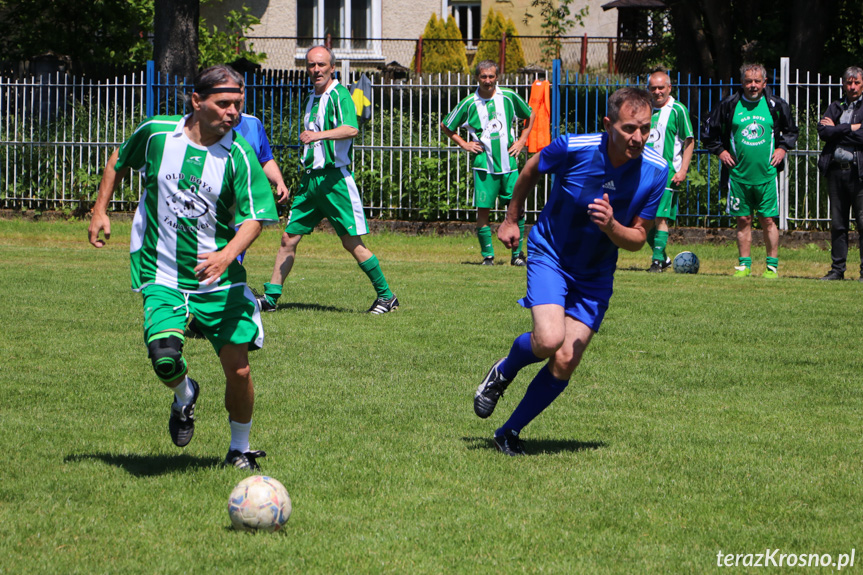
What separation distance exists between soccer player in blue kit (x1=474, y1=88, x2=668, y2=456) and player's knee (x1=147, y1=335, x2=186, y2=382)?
164 cm

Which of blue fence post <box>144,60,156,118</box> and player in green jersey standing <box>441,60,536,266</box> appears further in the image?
blue fence post <box>144,60,156,118</box>

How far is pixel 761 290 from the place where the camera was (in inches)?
464

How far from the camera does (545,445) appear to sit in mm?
5770

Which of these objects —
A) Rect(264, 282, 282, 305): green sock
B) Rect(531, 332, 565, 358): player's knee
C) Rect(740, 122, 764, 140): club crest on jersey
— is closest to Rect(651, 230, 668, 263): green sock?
Rect(740, 122, 764, 140): club crest on jersey

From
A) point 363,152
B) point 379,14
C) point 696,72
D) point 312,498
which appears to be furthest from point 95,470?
point 379,14

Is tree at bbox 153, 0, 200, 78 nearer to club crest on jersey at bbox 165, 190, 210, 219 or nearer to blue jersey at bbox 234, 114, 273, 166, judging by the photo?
blue jersey at bbox 234, 114, 273, 166

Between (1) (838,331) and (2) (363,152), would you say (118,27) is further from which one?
(1) (838,331)

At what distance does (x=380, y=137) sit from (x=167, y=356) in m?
13.5

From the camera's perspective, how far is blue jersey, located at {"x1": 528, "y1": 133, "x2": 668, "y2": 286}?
5.48 meters

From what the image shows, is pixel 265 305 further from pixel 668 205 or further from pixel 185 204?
pixel 668 205

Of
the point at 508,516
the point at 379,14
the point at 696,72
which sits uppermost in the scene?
the point at 379,14

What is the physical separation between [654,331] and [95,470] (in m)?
5.37

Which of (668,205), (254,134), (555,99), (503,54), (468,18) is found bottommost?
(668,205)

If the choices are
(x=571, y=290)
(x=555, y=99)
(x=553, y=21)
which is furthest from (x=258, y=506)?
(x=553, y=21)
